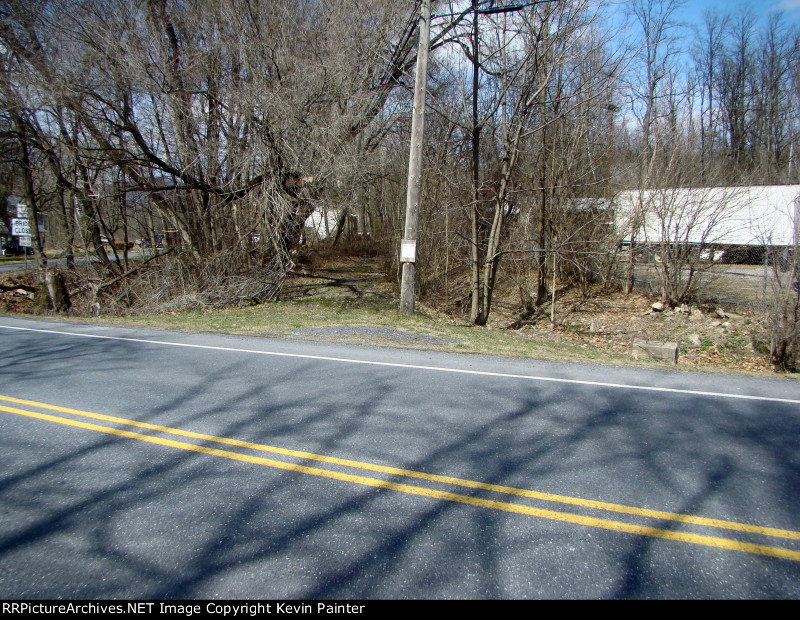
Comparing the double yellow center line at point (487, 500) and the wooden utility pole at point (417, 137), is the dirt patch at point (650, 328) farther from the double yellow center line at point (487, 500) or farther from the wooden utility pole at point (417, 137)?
the double yellow center line at point (487, 500)

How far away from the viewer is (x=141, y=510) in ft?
11.4

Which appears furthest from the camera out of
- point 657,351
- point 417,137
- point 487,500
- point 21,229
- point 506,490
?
point 21,229

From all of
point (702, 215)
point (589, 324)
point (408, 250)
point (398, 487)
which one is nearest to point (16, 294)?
point (408, 250)

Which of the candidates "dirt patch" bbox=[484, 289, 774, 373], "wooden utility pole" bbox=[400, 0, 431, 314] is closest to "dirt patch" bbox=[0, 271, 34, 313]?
"wooden utility pole" bbox=[400, 0, 431, 314]

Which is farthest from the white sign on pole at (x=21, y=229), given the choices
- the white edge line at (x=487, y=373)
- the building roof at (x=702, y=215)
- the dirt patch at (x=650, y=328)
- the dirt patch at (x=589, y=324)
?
the building roof at (x=702, y=215)

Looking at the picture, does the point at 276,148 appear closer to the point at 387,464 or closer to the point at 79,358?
the point at 79,358

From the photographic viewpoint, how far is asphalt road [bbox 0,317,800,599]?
9.27 feet

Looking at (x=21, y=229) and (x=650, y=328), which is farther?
(x=21, y=229)

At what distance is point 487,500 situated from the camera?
356cm

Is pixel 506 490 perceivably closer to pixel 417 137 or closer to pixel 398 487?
pixel 398 487

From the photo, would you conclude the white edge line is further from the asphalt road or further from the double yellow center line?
the double yellow center line

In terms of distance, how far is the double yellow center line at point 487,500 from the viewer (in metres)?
3.16

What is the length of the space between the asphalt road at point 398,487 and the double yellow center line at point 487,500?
2 cm

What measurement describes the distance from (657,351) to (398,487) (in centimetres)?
705
